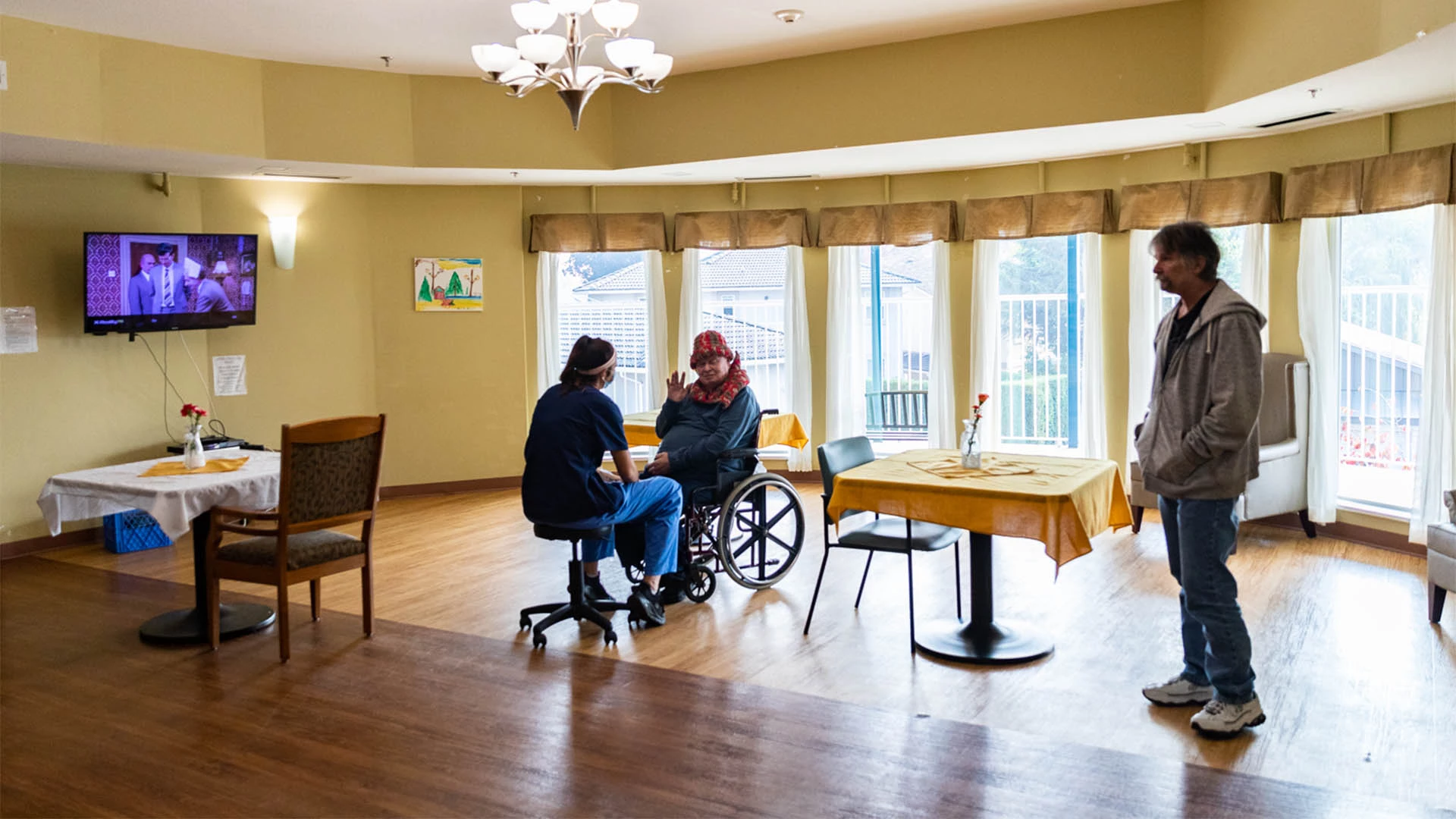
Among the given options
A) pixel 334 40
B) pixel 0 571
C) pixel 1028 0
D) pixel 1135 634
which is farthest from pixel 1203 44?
pixel 0 571

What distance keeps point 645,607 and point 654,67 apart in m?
2.41

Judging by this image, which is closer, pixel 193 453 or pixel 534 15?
pixel 534 15

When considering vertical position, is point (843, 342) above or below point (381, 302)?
below

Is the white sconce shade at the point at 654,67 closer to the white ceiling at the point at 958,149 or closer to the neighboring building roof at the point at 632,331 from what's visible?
the white ceiling at the point at 958,149

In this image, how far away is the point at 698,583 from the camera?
5152mm

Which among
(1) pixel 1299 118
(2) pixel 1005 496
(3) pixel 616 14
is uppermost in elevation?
(3) pixel 616 14

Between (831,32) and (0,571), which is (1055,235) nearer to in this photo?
(831,32)

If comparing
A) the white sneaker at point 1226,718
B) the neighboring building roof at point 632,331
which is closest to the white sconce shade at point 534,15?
the white sneaker at point 1226,718

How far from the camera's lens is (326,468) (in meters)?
4.43

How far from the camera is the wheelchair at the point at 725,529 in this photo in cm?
504

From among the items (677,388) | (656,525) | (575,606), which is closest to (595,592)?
(575,606)

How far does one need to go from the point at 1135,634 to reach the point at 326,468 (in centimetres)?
337

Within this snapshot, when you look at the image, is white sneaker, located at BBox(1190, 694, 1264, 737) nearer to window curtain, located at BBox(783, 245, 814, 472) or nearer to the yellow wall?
the yellow wall

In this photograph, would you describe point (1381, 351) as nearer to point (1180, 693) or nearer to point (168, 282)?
point (1180, 693)
